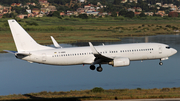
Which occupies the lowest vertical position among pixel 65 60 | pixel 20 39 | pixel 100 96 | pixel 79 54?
pixel 100 96

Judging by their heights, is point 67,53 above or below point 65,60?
above

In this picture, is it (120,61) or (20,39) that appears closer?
(20,39)

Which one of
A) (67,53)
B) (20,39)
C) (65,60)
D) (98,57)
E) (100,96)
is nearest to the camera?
(100,96)

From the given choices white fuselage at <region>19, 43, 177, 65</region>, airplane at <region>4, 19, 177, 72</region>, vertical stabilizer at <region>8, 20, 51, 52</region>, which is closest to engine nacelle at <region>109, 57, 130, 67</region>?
airplane at <region>4, 19, 177, 72</region>

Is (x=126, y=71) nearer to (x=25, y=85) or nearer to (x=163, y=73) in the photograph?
(x=163, y=73)

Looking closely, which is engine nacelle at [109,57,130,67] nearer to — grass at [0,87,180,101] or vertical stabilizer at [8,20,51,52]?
Answer: grass at [0,87,180,101]

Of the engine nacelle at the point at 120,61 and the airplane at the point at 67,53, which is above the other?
the airplane at the point at 67,53

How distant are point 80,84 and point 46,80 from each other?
836 centimetres

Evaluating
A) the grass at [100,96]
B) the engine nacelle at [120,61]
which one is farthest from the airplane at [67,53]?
the grass at [100,96]

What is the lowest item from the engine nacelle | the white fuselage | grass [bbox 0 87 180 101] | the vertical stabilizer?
grass [bbox 0 87 180 101]

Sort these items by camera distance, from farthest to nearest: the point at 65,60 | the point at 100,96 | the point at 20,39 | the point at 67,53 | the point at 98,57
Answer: the point at 65,60 → the point at 67,53 → the point at 98,57 → the point at 20,39 → the point at 100,96

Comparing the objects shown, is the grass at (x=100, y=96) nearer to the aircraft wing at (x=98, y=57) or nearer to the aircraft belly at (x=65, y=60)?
the aircraft wing at (x=98, y=57)

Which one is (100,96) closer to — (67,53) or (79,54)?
(79,54)

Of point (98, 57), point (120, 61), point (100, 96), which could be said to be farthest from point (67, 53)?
point (100, 96)
